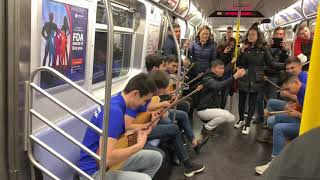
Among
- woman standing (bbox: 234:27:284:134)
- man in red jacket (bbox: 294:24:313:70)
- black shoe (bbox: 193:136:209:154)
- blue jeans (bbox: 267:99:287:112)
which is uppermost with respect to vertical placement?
man in red jacket (bbox: 294:24:313:70)

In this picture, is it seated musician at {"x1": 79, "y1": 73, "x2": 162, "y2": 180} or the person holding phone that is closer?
seated musician at {"x1": 79, "y1": 73, "x2": 162, "y2": 180}

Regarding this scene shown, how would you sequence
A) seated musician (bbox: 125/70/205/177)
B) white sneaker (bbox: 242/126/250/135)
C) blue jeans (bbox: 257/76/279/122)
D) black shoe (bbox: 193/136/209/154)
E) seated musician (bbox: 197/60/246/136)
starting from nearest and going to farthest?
seated musician (bbox: 125/70/205/177), black shoe (bbox: 193/136/209/154), seated musician (bbox: 197/60/246/136), white sneaker (bbox: 242/126/250/135), blue jeans (bbox: 257/76/279/122)

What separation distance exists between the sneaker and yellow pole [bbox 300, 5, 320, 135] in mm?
2833

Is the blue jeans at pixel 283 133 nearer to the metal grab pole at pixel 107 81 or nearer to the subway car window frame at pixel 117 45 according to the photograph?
the subway car window frame at pixel 117 45

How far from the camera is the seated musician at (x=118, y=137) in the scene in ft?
7.92

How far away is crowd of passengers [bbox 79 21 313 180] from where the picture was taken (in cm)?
260

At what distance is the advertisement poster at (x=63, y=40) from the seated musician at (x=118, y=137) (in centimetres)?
57

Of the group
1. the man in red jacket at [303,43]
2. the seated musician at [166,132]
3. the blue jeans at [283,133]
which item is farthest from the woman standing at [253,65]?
the seated musician at [166,132]

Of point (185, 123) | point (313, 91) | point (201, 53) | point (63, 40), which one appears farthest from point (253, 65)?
point (313, 91)

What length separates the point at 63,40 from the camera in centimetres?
291

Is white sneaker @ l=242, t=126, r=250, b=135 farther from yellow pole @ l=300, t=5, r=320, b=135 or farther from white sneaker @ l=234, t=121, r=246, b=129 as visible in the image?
yellow pole @ l=300, t=5, r=320, b=135

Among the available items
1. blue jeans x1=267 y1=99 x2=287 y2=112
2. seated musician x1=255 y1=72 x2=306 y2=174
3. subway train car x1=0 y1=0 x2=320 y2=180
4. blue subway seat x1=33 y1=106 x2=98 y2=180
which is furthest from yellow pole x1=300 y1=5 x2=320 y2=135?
blue jeans x1=267 y1=99 x2=287 y2=112

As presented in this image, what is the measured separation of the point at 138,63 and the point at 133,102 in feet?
9.66

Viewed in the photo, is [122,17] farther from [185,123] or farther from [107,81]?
[107,81]
